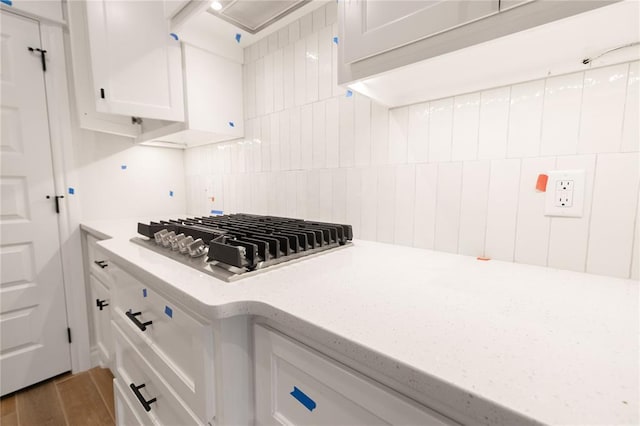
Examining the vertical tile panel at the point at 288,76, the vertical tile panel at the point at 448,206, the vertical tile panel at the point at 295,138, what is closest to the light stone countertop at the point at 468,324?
the vertical tile panel at the point at 448,206

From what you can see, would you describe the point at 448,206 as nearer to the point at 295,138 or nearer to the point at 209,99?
the point at 295,138

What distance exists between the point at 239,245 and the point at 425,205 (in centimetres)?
63

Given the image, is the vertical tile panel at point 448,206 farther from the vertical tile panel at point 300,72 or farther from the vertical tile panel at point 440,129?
the vertical tile panel at point 300,72

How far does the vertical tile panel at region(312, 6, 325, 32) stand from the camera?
1.19 meters

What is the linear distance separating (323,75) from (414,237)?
79 centimetres

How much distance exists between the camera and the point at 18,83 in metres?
1.40

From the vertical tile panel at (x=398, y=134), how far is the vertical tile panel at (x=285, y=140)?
21.6 inches

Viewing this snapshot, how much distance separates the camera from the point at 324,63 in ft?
3.96

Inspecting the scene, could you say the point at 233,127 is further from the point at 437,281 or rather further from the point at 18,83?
the point at 437,281

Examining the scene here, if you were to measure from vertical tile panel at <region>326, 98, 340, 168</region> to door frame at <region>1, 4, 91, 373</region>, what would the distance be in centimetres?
149

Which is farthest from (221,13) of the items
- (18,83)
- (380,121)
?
(18,83)

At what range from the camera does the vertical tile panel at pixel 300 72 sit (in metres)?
1.29

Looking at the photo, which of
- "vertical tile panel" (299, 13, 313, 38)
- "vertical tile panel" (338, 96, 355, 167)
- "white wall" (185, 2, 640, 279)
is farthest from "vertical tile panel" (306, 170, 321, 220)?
"vertical tile panel" (299, 13, 313, 38)

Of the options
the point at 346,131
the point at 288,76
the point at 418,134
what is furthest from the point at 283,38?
the point at 418,134
